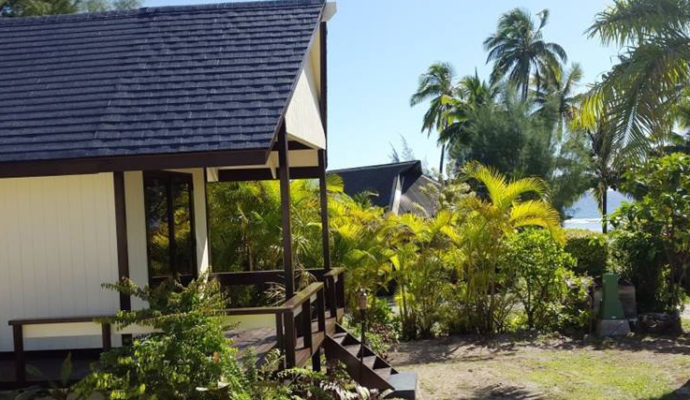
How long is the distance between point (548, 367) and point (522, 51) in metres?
34.9

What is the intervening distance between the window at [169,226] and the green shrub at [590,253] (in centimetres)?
→ 1028

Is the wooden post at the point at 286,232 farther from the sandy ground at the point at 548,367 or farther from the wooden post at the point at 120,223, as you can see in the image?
the sandy ground at the point at 548,367

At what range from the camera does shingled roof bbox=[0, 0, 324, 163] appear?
6738mm

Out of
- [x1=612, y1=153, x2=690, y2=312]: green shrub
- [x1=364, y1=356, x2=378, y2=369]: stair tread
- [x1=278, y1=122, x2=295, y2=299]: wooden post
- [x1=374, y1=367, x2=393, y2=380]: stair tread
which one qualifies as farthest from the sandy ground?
[x1=278, y1=122, x2=295, y2=299]: wooden post

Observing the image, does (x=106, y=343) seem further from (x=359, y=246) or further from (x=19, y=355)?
(x=359, y=246)

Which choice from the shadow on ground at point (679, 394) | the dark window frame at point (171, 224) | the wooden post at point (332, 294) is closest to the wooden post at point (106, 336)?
the dark window frame at point (171, 224)

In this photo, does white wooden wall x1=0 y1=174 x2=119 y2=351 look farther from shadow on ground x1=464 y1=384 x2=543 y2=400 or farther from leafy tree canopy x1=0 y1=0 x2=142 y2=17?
leafy tree canopy x1=0 y1=0 x2=142 y2=17

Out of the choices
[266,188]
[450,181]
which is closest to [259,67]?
[266,188]

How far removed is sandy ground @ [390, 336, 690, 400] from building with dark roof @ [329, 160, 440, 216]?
44.8 ft

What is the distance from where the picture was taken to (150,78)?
301 inches

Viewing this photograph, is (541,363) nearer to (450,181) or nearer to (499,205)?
(499,205)

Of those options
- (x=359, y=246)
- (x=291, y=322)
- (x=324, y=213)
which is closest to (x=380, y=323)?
(x=359, y=246)

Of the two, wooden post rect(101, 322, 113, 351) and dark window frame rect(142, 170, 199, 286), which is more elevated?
dark window frame rect(142, 170, 199, 286)

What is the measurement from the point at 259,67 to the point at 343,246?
233 inches
